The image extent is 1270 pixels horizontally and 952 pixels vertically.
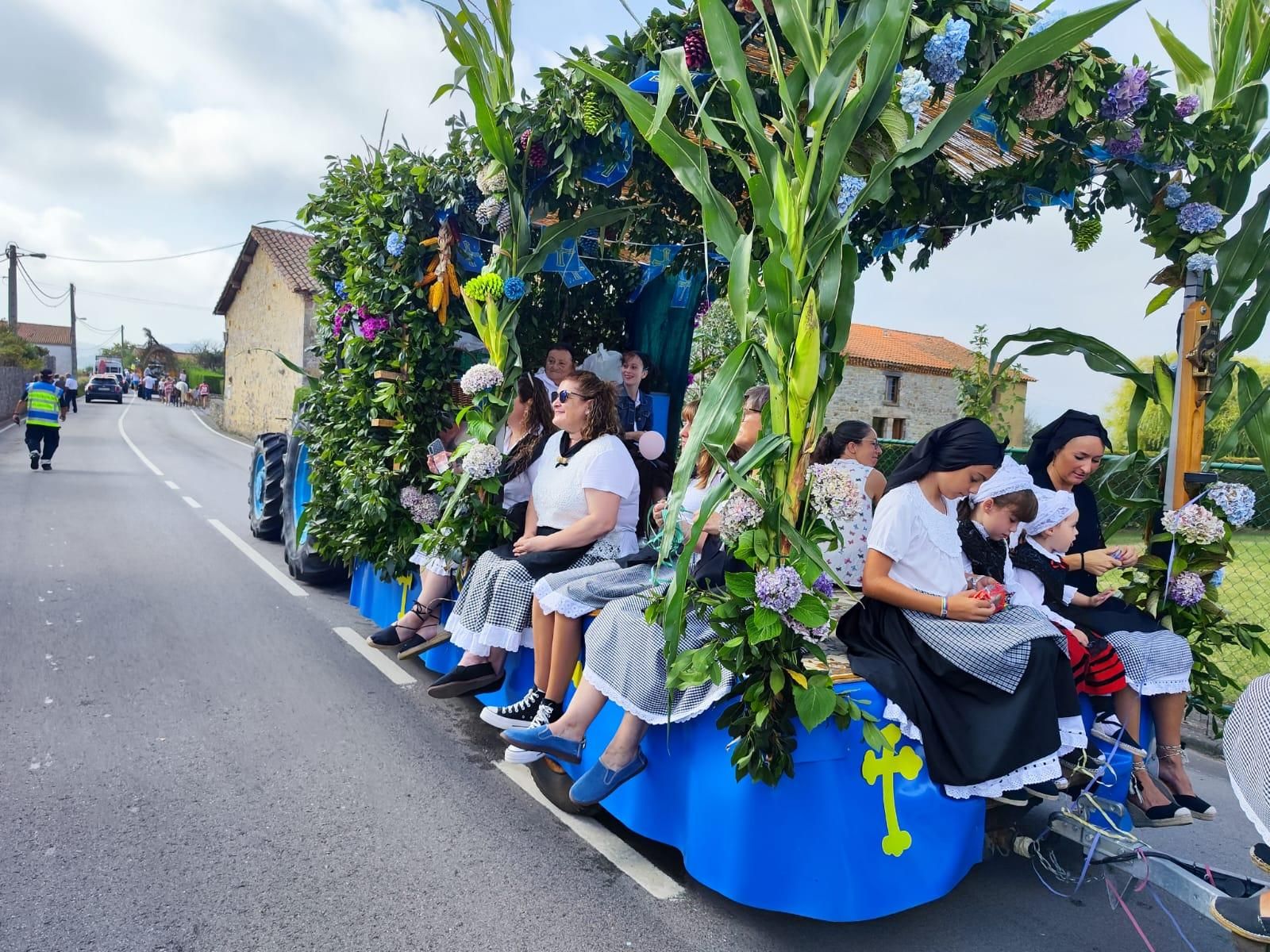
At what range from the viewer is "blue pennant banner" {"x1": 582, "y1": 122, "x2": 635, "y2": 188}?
3.94 m

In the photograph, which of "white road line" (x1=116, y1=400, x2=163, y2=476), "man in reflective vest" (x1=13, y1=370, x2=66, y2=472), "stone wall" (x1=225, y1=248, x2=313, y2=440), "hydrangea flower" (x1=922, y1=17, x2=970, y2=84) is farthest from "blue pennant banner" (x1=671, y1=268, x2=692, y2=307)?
"stone wall" (x1=225, y1=248, x2=313, y2=440)

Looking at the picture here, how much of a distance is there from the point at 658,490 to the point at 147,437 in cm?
2292

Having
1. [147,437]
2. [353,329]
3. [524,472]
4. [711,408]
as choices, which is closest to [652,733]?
[711,408]

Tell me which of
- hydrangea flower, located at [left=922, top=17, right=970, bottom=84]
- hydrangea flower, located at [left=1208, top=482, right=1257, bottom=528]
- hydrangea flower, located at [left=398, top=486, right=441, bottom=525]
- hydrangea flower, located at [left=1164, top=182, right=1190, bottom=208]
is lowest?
hydrangea flower, located at [left=398, top=486, right=441, bottom=525]

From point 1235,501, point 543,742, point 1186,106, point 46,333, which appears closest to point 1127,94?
point 1186,106

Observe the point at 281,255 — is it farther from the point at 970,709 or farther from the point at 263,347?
the point at 970,709

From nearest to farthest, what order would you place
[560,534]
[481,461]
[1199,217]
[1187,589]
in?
[1199,217]
[1187,589]
[560,534]
[481,461]

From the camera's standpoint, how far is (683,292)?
698 cm

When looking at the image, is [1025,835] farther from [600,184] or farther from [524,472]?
[600,184]

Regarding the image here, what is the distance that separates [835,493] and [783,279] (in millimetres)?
683

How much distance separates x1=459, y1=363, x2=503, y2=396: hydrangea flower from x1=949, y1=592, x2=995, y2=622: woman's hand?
2.57 meters

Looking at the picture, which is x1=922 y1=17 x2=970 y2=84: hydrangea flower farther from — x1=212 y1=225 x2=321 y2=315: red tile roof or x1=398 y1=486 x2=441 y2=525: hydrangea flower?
x1=212 y1=225 x2=321 y2=315: red tile roof

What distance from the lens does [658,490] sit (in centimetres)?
546

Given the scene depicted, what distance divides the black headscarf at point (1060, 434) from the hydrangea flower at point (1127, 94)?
4.60 feet
